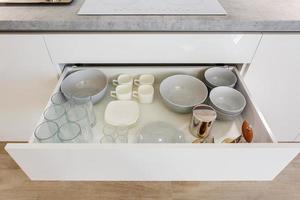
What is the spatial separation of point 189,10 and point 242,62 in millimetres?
302

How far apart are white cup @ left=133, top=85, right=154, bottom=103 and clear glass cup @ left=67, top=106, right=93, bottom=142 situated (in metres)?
0.22

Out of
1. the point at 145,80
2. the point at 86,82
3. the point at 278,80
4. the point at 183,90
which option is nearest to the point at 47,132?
the point at 86,82

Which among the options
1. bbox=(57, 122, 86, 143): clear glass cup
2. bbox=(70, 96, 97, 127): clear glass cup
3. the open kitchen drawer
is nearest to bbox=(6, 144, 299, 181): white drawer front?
the open kitchen drawer

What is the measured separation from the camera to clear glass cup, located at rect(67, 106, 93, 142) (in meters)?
0.81

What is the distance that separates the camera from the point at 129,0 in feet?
2.93

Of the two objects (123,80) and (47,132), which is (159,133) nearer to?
(123,80)

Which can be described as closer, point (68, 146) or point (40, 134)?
point (68, 146)

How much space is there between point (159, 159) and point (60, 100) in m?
0.46

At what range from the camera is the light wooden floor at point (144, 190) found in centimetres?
112

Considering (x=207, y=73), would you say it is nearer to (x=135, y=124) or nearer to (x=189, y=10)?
(x=189, y=10)

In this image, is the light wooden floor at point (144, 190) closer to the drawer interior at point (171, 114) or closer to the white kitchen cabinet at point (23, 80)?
the white kitchen cabinet at point (23, 80)

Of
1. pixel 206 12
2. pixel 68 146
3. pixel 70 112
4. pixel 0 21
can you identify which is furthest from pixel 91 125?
pixel 206 12

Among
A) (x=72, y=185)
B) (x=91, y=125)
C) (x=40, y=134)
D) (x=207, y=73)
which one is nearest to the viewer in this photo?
(x=40, y=134)

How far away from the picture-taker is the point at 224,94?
3.05 feet
